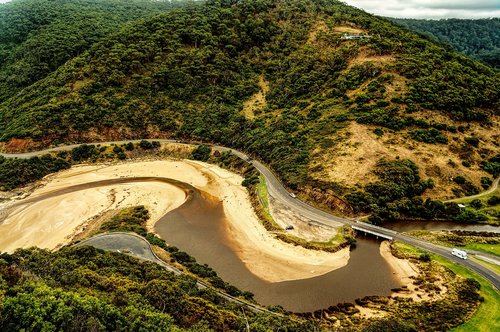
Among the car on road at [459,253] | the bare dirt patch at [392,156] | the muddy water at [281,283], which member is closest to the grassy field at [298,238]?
the muddy water at [281,283]

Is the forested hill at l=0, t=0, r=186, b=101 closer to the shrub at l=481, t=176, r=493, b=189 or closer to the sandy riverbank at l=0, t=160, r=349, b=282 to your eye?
the sandy riverbank at l=0, t=160, r=349, b=282

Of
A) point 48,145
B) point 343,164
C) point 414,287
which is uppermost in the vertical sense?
point 343,164

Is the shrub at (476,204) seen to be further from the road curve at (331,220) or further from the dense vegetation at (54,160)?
the dense vegetation at (54,160)

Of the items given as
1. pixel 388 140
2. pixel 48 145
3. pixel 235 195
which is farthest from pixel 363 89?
pixel 48 145

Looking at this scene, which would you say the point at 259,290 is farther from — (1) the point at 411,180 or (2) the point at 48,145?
(2) the point at 48,145

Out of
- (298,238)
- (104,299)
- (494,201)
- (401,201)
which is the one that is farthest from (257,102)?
(104,299)

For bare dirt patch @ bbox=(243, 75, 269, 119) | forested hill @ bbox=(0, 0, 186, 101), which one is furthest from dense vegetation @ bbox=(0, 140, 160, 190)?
forested hill @ bbox=(0, 0, 186, 101)
